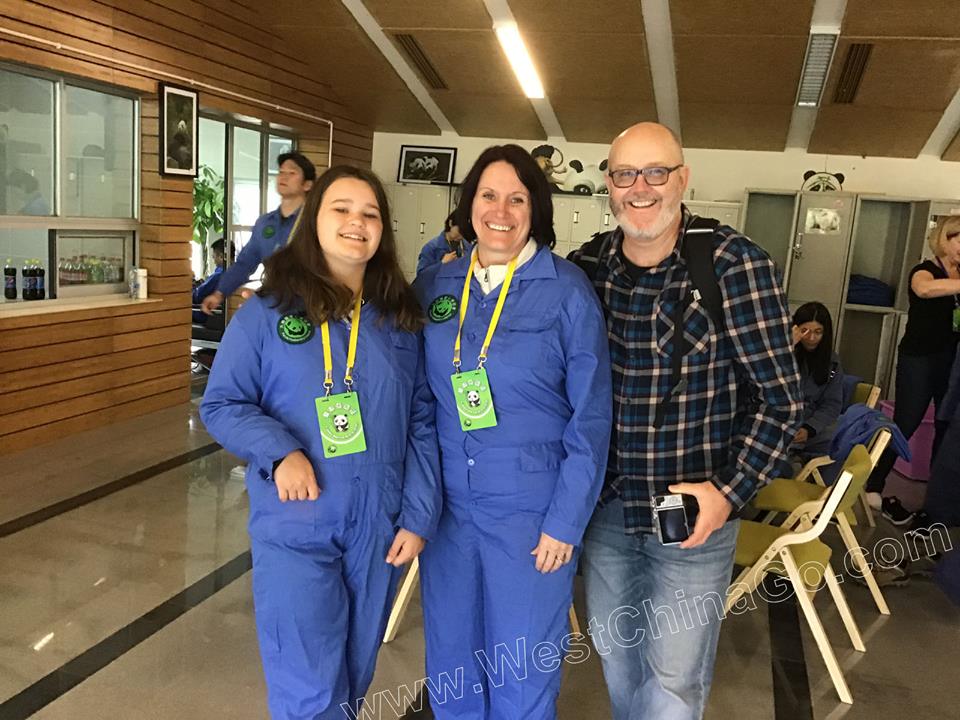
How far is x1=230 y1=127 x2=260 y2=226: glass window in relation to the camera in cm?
710

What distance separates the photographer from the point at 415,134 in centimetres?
906

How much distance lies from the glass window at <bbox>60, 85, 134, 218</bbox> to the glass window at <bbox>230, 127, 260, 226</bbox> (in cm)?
162

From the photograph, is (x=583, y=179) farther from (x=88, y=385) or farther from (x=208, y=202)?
(x=88, y=385)

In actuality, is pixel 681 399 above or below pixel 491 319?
below

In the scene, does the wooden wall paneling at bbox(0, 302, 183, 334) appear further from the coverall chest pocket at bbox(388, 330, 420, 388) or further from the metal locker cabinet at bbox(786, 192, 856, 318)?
the metal locker cabinet at bbox(786, 192, 856, 318)

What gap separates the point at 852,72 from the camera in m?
6.24

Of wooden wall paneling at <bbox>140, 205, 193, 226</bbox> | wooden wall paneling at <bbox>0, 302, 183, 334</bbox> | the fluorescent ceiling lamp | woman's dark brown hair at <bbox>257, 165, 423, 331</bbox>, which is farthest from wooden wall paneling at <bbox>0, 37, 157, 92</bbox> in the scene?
woman's dark brown hair at <bbox>257, 165, 423, 331</bbox>

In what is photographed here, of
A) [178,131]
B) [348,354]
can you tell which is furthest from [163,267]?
[348,354]

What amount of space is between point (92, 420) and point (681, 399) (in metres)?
4.44

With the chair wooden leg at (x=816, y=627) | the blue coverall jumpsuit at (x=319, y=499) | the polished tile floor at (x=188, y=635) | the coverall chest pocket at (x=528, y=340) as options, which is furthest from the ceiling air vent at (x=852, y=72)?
the blue coverall jumpsuit at (x=319, y=499)

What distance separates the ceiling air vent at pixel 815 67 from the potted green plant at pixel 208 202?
4881 mm

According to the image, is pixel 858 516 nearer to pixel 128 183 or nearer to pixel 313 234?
pixel 313 234

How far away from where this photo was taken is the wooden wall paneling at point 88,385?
4.45m

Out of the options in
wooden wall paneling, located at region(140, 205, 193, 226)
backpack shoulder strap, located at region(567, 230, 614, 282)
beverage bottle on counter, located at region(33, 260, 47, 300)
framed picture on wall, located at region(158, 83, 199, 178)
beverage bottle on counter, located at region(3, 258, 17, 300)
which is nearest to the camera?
backpack shoulder strap, located at region(567, 230, 614, 282)
